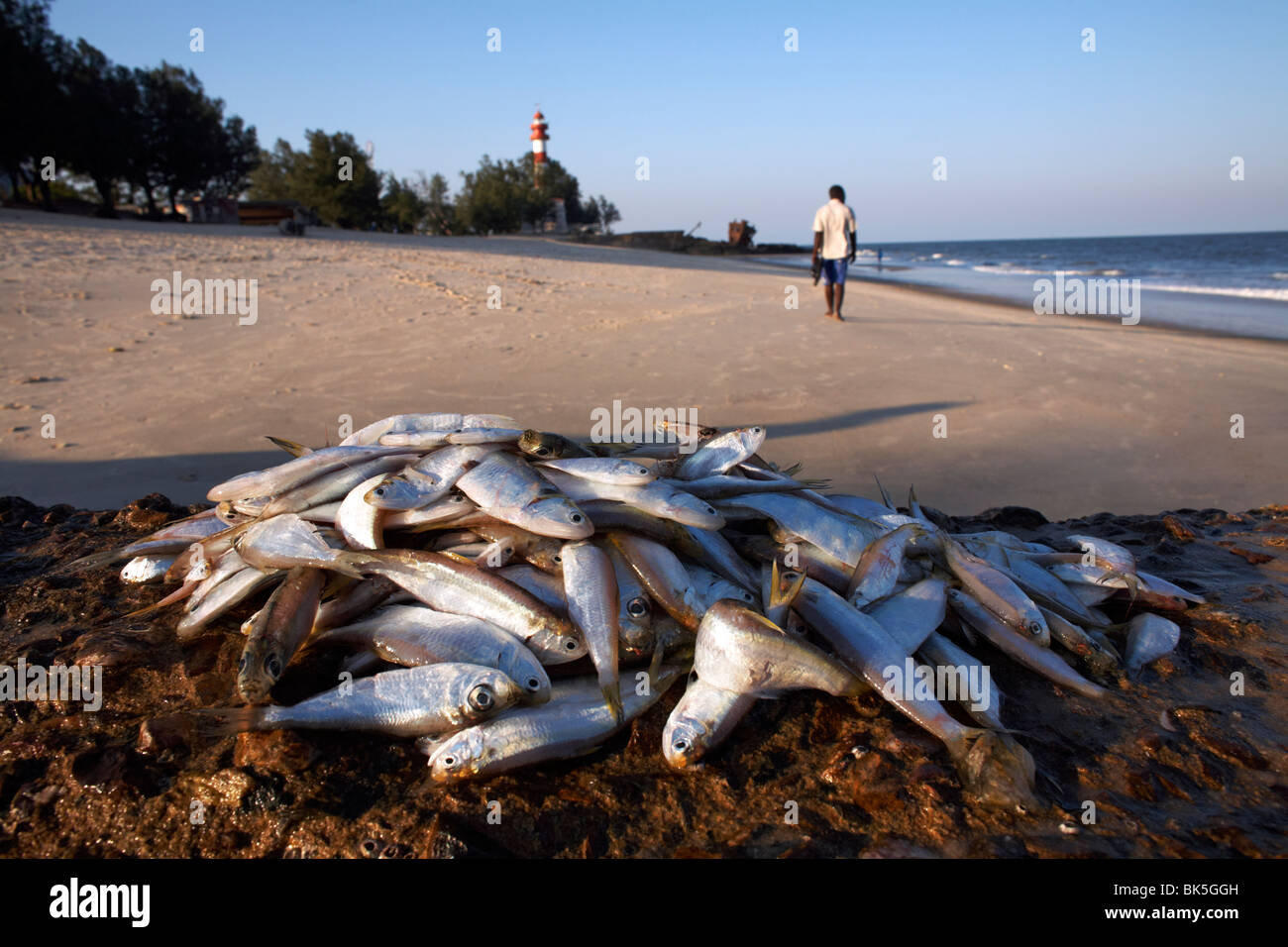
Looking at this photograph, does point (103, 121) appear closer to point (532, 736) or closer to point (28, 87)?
point (28, 87)

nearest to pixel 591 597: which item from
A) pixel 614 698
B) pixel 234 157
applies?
pixel 614 698

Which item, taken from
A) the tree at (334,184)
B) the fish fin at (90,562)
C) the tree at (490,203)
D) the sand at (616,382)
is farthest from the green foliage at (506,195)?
the fish fin at (90,562)

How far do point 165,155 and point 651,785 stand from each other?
4368 centimetres

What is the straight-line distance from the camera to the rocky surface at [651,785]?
2.04 m

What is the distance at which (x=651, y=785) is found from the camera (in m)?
2.21

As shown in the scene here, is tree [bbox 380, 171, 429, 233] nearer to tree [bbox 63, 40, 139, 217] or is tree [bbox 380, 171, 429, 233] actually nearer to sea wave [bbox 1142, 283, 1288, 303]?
tree [bbox 63, 40, 139, 217]

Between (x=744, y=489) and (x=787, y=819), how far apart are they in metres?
1.40

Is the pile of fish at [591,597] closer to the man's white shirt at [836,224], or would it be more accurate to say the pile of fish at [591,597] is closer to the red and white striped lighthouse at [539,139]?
the man's white shirt at [836,224]

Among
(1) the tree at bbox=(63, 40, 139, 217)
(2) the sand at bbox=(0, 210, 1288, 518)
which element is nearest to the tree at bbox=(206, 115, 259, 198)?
(1) the tree at bbox=(63, 40, 139, 217)

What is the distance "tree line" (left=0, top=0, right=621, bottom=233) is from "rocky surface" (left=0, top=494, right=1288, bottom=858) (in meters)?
20.0
